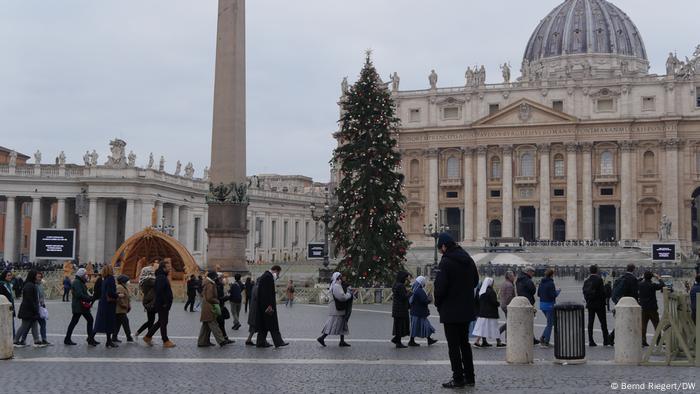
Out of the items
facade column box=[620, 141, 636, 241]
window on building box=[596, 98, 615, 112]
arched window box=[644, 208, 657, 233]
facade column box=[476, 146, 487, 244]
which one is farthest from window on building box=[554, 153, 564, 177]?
arched window box=[644, 208, 657, 233]

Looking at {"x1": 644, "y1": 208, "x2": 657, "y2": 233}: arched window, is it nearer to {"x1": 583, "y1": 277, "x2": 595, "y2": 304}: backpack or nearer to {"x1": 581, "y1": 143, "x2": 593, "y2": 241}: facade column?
{"x1": 581, "y1": 143, "x2": 593, "y2": 241}: facade column

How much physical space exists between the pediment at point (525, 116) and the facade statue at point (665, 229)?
1199 cm

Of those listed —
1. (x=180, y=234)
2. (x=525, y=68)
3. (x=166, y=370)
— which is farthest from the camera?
(x=525, y=68)

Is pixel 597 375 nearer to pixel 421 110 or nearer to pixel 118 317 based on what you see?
pixel 118 317

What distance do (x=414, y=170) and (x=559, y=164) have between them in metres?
13.8

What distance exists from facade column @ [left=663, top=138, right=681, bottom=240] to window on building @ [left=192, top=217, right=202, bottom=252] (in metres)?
39.6

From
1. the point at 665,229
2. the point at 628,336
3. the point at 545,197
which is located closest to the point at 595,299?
the point at 628,336

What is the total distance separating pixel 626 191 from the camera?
264ft

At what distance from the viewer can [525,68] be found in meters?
100

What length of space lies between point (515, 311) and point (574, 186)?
71.5m

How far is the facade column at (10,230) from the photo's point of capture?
57.5 meters

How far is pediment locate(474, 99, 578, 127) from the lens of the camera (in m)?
82.1

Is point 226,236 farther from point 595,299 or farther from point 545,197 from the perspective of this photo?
point 545,197

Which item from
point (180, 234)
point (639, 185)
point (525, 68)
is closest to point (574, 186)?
point (639, 185)
